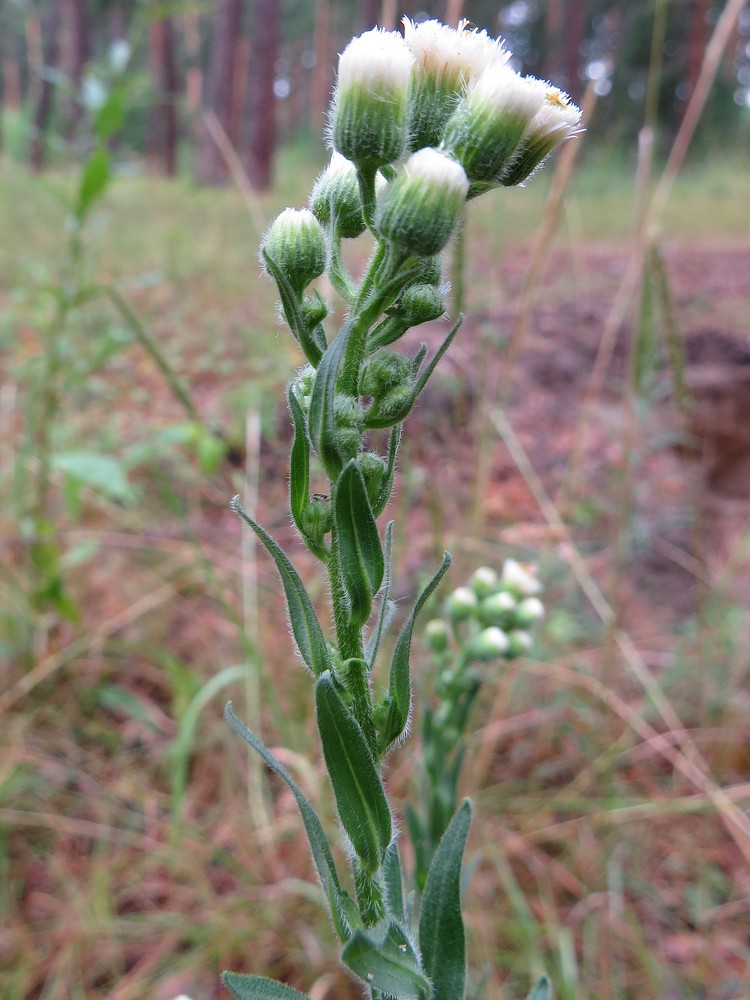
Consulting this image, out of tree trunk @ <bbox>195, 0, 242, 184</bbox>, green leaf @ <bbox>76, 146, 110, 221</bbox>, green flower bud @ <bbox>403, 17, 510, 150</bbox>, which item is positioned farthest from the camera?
tree trunk @ <bbox>195, 0, 242, 184</bbox>

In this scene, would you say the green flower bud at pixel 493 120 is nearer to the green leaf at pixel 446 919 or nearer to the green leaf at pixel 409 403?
the green leaf at pixel 409 403

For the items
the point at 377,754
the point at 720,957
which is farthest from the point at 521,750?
the point at 377,754

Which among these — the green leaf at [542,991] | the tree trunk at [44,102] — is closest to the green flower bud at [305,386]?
the green leaf at [542,991]

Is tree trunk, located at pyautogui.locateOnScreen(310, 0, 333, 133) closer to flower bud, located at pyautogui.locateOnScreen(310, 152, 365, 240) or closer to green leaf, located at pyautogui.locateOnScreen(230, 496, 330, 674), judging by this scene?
flower bud, located at pyautogui.locateOnScreen(310, 152, 365, 240)

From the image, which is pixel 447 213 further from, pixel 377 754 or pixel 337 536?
pixel 377 754

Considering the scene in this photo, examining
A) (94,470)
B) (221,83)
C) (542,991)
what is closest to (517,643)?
(542,991)

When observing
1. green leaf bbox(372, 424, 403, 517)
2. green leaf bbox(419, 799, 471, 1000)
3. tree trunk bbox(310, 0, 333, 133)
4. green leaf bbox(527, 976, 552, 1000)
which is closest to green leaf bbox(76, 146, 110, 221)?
green leaf bbox(372, 424, 403, 517)
